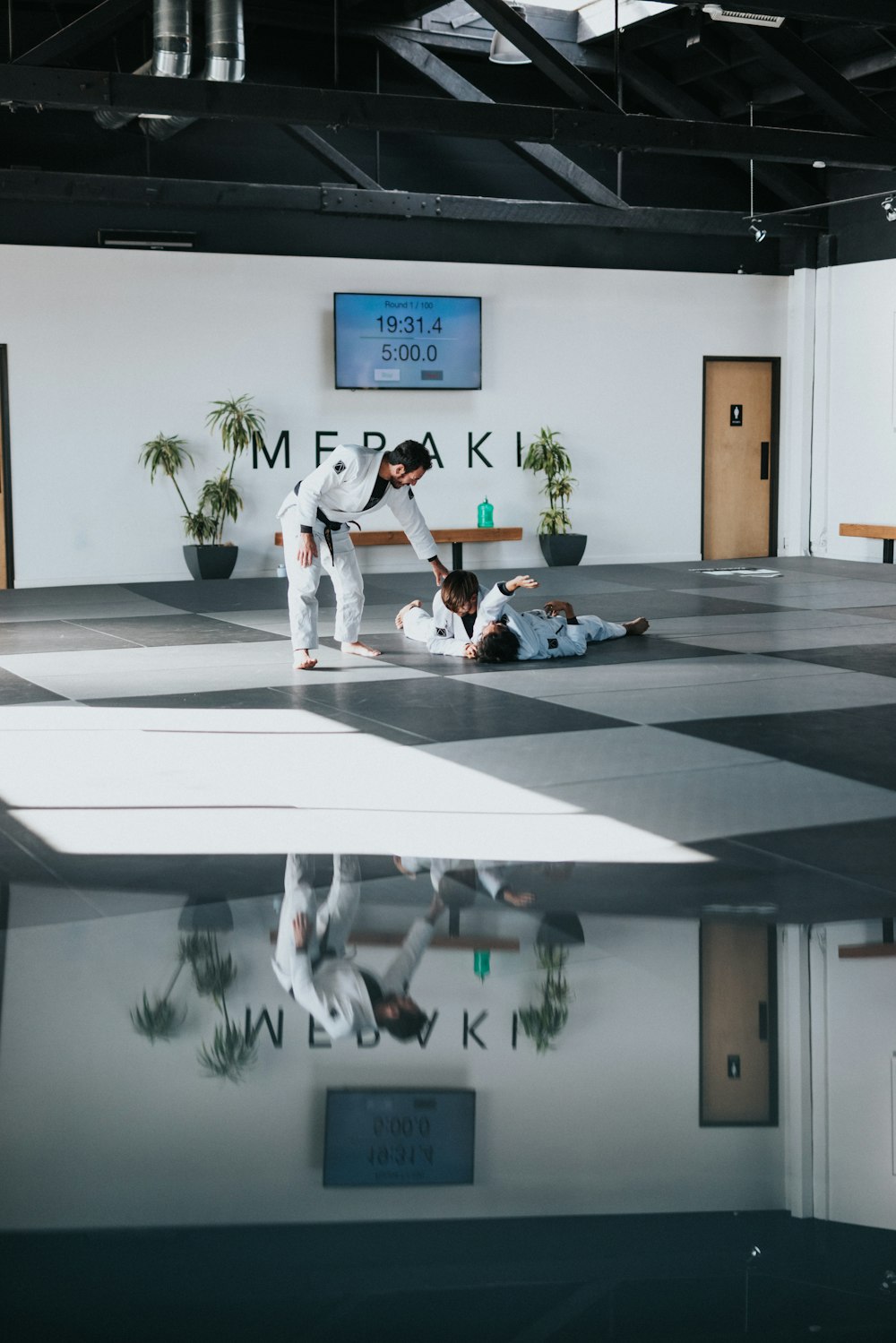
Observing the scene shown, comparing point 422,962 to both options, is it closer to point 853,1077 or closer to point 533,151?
point 853,1077

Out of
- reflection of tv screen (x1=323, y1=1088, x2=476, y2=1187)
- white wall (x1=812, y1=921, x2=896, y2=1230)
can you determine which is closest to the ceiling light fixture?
white wall (x1=812, y1=921, x2=896, y2=1230)

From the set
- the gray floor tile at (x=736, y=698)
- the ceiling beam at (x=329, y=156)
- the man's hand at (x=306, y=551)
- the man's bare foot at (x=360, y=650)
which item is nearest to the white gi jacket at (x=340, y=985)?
the gray floor tile at (x=736, y=698)

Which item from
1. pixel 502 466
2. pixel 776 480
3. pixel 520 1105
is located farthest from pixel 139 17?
pixel 520 1105

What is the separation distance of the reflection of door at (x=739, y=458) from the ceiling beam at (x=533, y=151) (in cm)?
224

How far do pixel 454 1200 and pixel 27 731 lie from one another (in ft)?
12.7

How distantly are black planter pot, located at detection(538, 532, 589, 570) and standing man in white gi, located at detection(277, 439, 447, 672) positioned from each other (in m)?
5.49

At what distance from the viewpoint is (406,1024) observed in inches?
105

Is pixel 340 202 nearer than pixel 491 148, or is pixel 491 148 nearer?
pixel 340 202

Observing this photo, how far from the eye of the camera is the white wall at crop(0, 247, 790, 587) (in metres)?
11.4

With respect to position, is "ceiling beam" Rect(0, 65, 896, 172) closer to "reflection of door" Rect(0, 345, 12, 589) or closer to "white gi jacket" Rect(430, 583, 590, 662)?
"white gi jacket" Rect(430, 583, 590, 662)

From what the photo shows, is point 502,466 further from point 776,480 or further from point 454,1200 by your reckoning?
point 454,1200

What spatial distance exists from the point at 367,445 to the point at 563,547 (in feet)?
6.58

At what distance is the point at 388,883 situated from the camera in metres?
3.52

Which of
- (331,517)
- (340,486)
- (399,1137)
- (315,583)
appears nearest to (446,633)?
(315,583)
